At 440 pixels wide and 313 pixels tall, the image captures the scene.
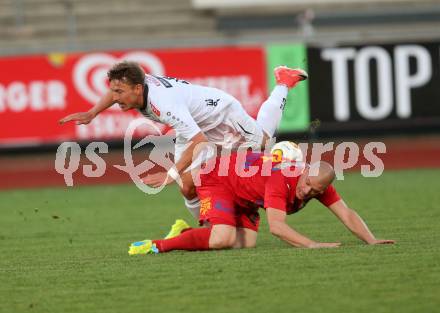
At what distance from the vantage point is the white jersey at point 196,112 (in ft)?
27.5

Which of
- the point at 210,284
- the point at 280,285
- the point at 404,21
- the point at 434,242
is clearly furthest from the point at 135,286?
the point at 404,21

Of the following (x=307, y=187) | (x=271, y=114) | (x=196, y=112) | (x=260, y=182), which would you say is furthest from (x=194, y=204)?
(x=307, y=187)

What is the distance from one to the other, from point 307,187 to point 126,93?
5.43 feet

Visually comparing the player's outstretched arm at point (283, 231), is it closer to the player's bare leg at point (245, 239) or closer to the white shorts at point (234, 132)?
the player's bare leg at point (245, 239)

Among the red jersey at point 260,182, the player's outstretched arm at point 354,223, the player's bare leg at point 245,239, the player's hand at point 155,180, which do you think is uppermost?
the player's hand at point 155,180

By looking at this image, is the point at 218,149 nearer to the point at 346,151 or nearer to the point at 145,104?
the point at 145,104

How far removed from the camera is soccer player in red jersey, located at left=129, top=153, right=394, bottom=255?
8.15 metres

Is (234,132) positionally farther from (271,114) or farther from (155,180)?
(155,180)

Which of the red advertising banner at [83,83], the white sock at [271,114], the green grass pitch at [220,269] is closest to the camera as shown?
the green grass pitch at [220,269]

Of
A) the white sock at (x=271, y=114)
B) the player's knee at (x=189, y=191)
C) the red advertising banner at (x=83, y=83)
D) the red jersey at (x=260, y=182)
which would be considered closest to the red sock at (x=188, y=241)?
the red jersey at (x=260, y=182)

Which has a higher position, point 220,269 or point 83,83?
point 83,83

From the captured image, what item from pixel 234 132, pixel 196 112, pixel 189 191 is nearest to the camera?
pixel 196 112

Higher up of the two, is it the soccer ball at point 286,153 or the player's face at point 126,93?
the player's face at point 126,93

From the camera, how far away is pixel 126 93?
8453 millimetres
